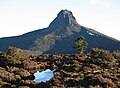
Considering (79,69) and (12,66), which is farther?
(12,66)

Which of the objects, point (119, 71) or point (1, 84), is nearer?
point (1, 84)

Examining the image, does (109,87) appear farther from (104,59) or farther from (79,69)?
(104,59)

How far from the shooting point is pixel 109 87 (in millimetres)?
40188

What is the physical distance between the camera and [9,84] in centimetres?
4459

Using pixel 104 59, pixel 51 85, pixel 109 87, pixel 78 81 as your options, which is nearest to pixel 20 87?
pixel 51 85

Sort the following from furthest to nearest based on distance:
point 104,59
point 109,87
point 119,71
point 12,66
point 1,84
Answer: point 104,59 < point 12,66 < point 119,71 < point 1,84 < point 109,87

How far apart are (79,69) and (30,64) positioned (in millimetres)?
10341

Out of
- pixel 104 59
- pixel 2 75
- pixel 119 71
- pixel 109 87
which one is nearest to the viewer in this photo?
pixel 109 87

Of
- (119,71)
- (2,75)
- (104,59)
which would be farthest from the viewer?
(104,59)

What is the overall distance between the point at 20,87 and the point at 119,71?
20688 mm

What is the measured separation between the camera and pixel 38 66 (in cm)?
6462

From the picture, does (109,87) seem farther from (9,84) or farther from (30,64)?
(30,64)

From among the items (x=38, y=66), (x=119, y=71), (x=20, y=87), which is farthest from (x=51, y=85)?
(x=38, y=66)

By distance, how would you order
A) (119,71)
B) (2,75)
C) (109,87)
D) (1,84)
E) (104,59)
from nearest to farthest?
(109,87) < (1,84) < (2,75) < (119,71) < (104,59)
